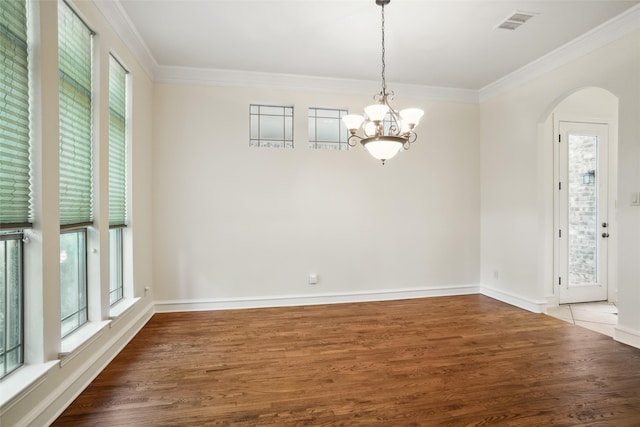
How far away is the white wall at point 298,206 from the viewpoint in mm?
4172

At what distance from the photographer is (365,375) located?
256 cm

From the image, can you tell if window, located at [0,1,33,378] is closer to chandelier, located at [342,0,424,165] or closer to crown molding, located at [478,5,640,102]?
chandelier, located at [342,0,424,165]

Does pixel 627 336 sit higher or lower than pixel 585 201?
lower

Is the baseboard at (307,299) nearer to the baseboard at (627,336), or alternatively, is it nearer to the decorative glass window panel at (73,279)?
the decorative glass window panel at (73,279)

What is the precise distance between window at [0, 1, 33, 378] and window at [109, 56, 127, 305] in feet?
3.88

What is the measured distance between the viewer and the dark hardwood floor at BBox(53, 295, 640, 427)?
2.08 metres

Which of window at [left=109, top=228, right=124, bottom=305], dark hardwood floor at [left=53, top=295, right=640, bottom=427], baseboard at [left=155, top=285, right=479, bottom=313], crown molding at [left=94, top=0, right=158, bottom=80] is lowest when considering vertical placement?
dark hardwood floor at [left=53, top=295, right=640, bottom=427]

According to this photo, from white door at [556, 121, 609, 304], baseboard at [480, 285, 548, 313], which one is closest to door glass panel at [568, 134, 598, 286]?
white door at [556, 121, 609, 304]

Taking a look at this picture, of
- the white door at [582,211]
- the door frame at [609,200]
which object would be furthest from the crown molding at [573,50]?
the white door at [582,211]

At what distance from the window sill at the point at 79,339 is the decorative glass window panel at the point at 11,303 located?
0.24 metres

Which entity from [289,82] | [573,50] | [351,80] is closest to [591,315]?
[573,50]

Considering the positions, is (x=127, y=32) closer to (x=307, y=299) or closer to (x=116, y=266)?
(x=116, y=266)

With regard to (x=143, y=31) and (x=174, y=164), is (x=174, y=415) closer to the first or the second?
(x=174, y=164)

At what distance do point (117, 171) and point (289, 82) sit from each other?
2369 mm
